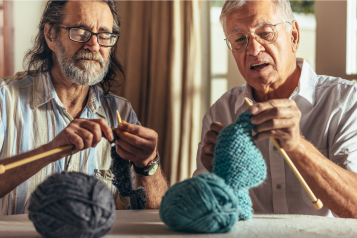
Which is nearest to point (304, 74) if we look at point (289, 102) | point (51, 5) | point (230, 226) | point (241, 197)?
point (289, 102)

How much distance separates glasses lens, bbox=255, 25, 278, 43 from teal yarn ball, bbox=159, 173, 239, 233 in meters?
0.77

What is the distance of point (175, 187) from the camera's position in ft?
2.49

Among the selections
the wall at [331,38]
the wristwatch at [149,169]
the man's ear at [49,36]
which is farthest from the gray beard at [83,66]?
the wall at [331,38]

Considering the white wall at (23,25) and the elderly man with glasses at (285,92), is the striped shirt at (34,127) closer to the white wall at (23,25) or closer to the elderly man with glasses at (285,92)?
the elderly man with glasses at (285,92)

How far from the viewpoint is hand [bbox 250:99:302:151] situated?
828mm

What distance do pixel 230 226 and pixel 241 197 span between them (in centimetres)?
10

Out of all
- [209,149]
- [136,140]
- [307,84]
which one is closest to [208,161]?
[209,149]

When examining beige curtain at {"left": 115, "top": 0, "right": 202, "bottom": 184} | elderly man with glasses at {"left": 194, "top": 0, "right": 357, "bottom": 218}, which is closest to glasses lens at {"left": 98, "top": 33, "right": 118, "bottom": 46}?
elderly man with glasses at {"left": 194, "top": 0, "right": 357, "bottom": 218}

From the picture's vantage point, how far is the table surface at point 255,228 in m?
0.75

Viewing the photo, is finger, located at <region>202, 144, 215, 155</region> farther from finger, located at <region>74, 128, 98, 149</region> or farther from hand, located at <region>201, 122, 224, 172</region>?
finger, located at <region>74, 128, 98, 149</region>

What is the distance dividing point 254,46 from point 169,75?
117cm

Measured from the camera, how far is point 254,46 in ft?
4.34

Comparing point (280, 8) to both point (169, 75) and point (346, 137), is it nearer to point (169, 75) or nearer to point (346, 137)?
point (346, 137)

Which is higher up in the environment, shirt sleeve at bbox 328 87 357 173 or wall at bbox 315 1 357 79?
wall at bbox 315 1 357 79
